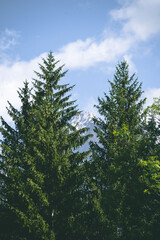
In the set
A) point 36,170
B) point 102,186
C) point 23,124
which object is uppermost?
point 23,124

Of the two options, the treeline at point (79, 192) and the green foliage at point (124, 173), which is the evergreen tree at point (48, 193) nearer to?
the treeline at point (79, 192)

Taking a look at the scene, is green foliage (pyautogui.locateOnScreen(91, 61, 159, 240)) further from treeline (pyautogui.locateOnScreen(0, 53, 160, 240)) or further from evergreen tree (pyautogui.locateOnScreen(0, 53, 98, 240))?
evergreen tree (pyautogui.locateOnScreen(0, 53, 98, 240))

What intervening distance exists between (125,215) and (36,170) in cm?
499

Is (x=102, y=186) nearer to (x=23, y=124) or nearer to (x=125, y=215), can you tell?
(x=125, y=215)

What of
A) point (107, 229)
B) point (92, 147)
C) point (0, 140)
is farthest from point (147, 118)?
point (0, 140)

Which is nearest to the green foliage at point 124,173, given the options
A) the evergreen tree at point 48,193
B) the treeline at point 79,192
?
the treeline at point 79,192

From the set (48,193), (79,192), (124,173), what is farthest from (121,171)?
(48,193)

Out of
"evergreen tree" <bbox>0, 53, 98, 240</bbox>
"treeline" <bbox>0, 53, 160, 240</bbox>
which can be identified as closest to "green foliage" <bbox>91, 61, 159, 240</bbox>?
"treeline" <bbox>0, 53, 160, 240</bbox>

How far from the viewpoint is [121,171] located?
1008 centimetres

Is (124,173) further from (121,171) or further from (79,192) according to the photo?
(79,192)

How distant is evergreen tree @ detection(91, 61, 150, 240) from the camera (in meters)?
9.30

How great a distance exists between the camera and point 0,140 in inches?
531

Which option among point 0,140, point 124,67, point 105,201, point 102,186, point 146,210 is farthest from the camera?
point 124,67

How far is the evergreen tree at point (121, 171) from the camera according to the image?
9297 mm
